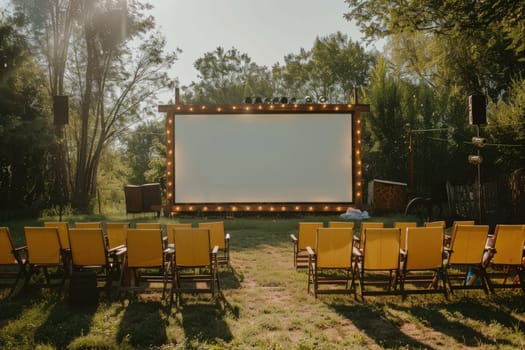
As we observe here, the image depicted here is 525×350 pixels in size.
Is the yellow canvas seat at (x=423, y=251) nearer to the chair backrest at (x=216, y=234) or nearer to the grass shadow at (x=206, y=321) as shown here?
the grass shadow at (x=206, y=321)

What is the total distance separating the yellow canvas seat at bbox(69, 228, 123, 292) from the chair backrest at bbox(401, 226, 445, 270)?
315 centimetres

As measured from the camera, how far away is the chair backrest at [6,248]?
500 centimetres

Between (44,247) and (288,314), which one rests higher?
(44,247)

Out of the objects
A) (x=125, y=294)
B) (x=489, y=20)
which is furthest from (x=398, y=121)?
(x=125, y=294)

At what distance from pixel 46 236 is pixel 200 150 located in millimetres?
7555

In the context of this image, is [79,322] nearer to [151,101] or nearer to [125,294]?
Answer: [125,294]

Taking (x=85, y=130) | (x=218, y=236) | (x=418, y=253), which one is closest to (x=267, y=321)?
(x=418, y=253)

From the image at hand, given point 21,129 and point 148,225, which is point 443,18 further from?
point 21,129

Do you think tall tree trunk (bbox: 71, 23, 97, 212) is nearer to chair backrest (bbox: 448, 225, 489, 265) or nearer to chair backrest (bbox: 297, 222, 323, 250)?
chair backrest (bbox: 297, 222, 323, 250)

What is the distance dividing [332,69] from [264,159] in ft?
62.8

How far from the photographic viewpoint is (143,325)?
146 inches

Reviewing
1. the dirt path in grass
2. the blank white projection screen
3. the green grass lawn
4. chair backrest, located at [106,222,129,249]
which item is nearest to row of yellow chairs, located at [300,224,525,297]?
the green grass lawn

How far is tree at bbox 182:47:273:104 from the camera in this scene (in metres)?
35.2

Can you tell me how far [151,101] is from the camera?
70.4 ft
